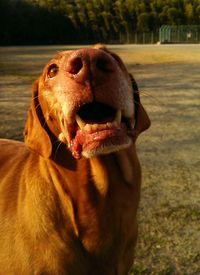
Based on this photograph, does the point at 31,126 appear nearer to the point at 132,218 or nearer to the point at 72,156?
the point at 72,156

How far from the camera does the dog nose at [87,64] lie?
197cm

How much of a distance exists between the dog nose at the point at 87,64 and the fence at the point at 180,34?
4172cm

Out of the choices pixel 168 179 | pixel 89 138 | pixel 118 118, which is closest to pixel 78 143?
pixel 89 138

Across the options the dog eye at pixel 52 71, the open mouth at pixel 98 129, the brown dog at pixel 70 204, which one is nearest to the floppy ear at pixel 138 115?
the brown dog at pixel 70 204

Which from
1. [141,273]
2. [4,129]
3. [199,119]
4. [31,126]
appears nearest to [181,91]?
[199,119]

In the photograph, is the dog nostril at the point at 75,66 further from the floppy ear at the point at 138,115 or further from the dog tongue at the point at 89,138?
the floppy ear at the point at 138,115

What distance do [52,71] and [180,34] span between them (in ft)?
139

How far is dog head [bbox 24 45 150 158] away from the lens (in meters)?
2.01

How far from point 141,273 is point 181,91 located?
7.08m

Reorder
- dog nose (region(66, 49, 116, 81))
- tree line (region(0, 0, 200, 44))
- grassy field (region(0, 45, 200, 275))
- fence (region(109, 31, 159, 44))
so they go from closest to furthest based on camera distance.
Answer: dog nose (region(66, 49, 116, 81)) < grassy field (region(0, 45, 200, 275)) < tree line (region(0, 0, 200, 44)) < fence (region(109, 31, 159, 44))

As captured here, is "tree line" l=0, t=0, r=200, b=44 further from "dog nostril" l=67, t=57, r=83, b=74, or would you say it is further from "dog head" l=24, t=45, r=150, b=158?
"dog nostril" l=67, t=57, r=83, b=74

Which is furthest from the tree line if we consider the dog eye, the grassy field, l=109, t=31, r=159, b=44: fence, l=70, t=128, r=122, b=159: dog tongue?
l=70, t=128, r=122, b=159: dog tongue

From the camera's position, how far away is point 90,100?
2.04 metres

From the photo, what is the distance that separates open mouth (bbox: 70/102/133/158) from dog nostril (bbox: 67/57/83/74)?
17 cm
